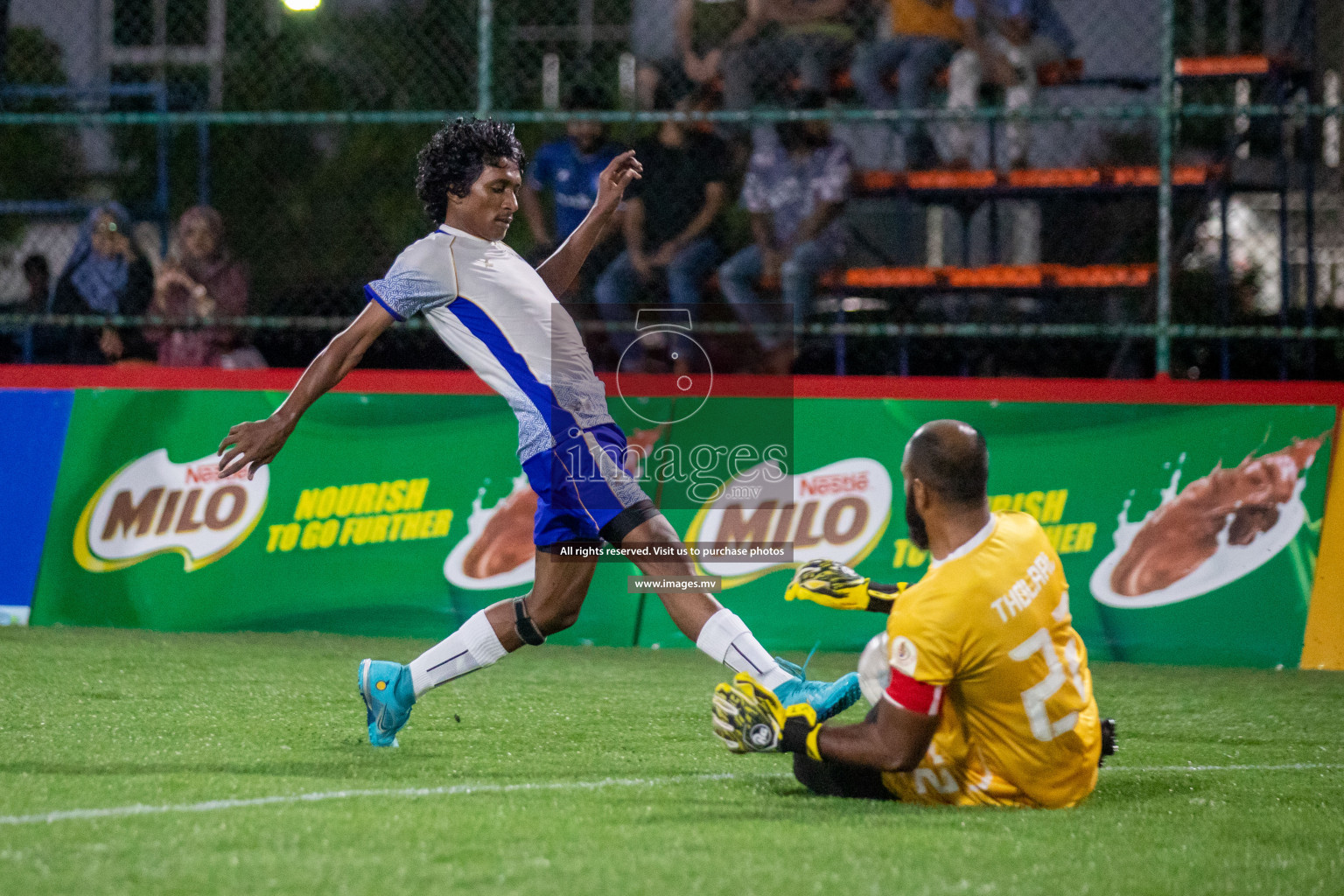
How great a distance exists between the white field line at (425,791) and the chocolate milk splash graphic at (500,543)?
10.8 feet

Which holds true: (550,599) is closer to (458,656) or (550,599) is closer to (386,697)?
(458,656)

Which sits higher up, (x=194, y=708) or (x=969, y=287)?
(x=969, y=287)

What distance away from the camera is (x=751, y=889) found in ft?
11.9

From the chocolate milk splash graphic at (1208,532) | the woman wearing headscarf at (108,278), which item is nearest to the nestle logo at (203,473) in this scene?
the woman wearing headscarf at (108,278)

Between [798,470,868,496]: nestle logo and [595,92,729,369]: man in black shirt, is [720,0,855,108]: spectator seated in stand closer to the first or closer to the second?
[595,92,729,369]: man in black shirt

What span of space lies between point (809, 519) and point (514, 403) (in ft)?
9.62

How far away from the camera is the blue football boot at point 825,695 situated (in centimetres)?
488

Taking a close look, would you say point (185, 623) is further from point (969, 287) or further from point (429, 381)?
point (969, 287)

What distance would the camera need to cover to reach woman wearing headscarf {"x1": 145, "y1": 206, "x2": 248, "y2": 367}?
33.1ft

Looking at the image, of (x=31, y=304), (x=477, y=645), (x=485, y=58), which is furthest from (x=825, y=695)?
(x=31, y=304)

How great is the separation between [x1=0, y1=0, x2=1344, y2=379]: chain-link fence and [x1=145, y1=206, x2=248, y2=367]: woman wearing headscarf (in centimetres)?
2

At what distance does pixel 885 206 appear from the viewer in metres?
11.2

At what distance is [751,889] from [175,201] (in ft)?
38.7

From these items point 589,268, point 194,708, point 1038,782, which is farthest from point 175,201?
point 1038,782
